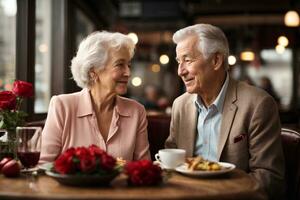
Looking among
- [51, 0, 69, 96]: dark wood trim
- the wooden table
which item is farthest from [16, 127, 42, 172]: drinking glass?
[51, 0, 69, 96]: dark wood trim

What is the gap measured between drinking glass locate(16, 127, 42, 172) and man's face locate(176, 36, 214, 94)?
101 centimetres

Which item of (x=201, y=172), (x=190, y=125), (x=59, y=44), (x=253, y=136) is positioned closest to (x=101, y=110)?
(x=190, y=125)

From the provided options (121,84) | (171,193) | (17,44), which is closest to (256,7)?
(17,44)

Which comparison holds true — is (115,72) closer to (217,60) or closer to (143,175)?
(217,60)

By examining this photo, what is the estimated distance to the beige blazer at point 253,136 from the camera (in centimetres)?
235

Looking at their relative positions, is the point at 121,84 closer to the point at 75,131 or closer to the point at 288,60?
the point at 75,131

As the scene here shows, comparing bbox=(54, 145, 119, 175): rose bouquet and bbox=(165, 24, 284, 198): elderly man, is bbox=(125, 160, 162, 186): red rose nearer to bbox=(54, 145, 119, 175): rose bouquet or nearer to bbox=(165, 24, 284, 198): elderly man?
bbox=(54, 145, 119, 175): rose bouquet

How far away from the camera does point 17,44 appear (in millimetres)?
3865

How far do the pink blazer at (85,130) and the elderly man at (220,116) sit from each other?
0.96 ft

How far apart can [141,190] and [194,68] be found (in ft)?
3.82

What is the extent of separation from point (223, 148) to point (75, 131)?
30.7 inches

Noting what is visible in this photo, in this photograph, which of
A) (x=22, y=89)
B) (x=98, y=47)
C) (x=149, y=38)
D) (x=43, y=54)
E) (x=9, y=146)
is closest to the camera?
(x=9, y=146)

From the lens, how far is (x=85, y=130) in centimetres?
245

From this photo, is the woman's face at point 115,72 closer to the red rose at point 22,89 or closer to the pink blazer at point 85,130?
the pink blazer at point 85,130
